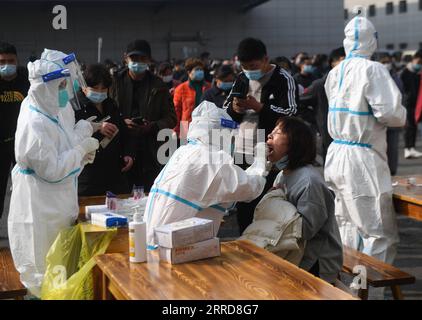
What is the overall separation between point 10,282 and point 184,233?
5.12 ft

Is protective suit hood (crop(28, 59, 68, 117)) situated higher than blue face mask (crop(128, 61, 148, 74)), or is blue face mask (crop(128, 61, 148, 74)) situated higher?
blue face mask (crop(128, 61, 148, 74))

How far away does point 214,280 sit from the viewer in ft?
8.47

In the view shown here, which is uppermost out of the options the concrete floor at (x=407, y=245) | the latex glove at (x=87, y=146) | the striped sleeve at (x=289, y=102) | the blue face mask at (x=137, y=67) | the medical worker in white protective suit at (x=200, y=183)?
the blue face mask at (x=137, y=67)

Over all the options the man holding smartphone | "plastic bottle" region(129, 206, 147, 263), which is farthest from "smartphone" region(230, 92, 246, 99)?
"plastic bottle" region(129, 206, 147, 263)

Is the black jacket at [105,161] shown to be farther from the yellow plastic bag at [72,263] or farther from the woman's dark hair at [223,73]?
the woman's dark hair at [223,73]

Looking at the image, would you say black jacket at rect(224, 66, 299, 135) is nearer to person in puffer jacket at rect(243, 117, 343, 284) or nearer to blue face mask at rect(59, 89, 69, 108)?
person in puffer jacket at rect(243, 117, 343, 284)

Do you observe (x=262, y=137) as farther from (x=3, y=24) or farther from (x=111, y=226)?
(x=3, y=24)

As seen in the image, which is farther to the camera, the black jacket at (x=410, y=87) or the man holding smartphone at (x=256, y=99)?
the black jacket at (x=410, y=87)

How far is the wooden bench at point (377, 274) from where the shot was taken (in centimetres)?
385

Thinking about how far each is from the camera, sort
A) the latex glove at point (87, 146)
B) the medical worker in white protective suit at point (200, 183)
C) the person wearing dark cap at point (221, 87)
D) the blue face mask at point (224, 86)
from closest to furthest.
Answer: the medical worker in white protective suit at point (200, 183) < the latex glove at point (87, 146) < the person wearing dark cap at point (221, 87) < the blue face mask at point (224, 86)

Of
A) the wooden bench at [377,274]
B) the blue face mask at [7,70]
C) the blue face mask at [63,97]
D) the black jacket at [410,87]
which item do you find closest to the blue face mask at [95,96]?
the blue face mask at [63,97]

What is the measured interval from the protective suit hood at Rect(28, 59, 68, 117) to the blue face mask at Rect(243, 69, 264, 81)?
1.45m

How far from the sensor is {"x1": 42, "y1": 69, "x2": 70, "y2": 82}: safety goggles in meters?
3.90

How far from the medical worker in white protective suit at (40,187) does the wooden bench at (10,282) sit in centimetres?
8
